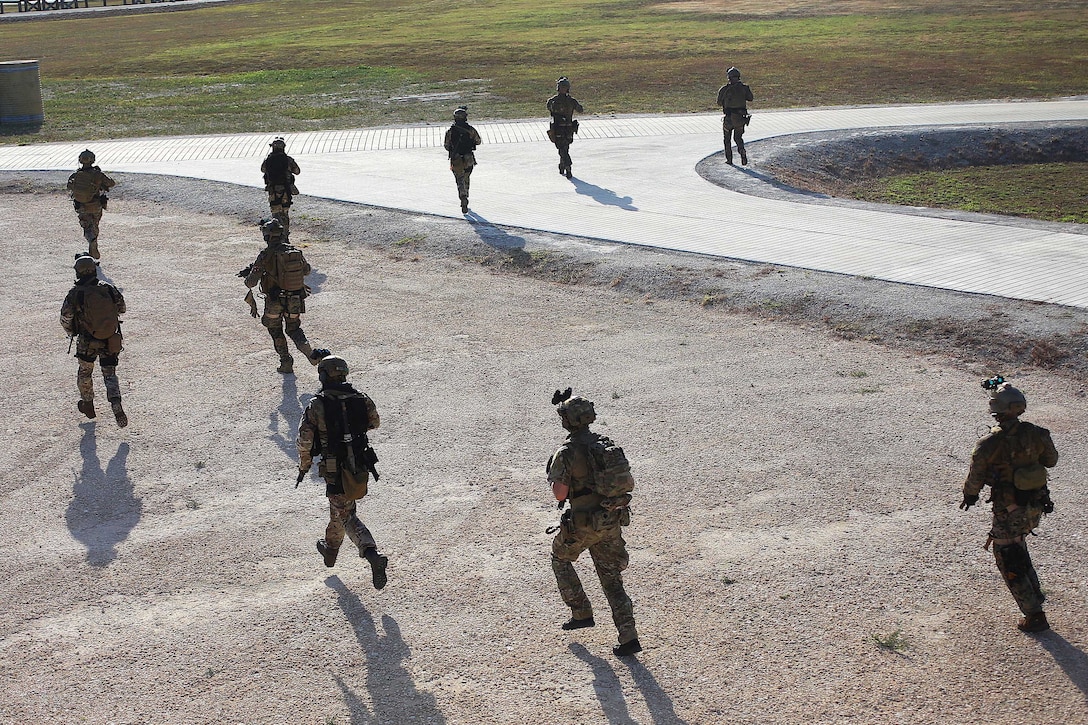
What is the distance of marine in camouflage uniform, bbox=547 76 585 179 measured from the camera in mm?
20391

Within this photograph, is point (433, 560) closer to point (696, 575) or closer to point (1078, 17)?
point (696, 575)

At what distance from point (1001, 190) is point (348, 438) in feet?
56.5

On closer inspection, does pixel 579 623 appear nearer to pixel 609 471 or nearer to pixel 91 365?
pixel 609 471

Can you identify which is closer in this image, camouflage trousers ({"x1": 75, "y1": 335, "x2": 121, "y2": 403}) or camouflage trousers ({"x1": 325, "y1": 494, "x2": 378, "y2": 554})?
camouflage trousers ({"x1": 325, "y1": 494, "x2": 378, "y2": 554})

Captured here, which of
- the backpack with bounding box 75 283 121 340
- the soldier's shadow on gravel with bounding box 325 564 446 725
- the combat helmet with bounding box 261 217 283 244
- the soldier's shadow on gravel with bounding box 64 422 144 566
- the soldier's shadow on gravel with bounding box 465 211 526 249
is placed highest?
the combat helmet with bounding box 261 217 283 244

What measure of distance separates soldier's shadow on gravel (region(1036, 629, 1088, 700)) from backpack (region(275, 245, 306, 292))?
7.93 metres

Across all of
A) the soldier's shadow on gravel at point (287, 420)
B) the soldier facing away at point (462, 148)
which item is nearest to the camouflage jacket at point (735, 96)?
the soldier facing away at point (462, 148)

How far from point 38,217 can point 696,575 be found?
54.0ft

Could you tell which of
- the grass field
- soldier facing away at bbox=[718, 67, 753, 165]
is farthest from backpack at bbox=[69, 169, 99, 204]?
the grass field

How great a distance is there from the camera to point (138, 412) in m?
10.9

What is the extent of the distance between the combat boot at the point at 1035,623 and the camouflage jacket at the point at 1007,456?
70 cm

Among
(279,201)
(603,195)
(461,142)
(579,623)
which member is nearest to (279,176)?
(279,201)

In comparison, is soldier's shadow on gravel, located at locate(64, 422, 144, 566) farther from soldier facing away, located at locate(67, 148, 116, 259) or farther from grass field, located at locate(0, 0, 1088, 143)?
grass field, located at locate(0, 0, 1088, 143)

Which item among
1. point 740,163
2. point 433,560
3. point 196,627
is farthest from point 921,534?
point 740,163
